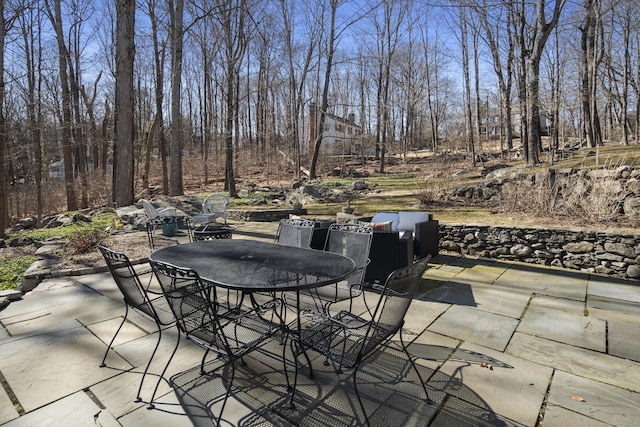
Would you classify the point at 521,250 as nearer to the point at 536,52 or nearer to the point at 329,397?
the point at 329,397

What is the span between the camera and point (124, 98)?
353 inches

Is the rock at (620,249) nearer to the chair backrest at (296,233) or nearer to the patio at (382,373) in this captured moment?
the patio at (382,373)

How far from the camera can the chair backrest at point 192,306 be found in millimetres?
1774

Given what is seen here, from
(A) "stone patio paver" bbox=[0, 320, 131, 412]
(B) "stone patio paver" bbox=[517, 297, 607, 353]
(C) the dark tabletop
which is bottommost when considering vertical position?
(B) "stone patio paver" bbox=[517, 297, 607, 353]

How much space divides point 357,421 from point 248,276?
945mm

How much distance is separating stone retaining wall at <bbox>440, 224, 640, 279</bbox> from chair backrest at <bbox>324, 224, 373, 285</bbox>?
3.20 meters

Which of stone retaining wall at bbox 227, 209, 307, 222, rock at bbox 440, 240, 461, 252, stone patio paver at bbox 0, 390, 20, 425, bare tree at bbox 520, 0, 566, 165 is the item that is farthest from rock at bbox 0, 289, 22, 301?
bare tree at bbox 520, 0, 566, 165

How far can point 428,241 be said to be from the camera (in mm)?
5188

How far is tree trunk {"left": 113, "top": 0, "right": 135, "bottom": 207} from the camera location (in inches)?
332

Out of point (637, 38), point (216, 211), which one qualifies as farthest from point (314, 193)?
point (637, 38)

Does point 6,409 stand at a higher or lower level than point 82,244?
lower

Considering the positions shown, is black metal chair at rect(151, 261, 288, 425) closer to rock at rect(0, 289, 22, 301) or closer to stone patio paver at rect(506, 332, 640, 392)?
stone patio paver at rect(506, 332, 640, 392)

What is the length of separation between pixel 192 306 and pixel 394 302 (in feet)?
3.86

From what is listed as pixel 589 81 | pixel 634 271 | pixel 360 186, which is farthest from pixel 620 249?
pixel 589 81
